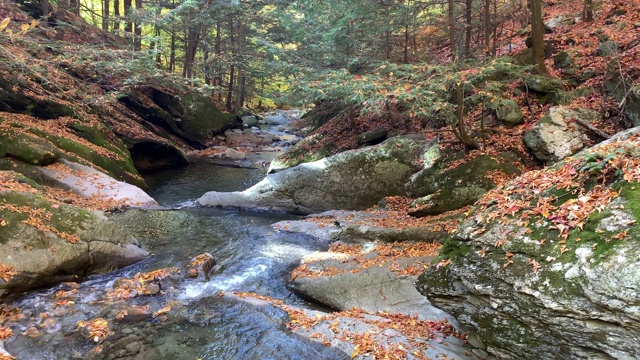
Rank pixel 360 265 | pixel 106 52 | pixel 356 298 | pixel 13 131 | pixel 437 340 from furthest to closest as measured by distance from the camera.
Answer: pixel 13 131, pixel 106 52, pixel 360 265, pixel 356 298, pixel 437 340

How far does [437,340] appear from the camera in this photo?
5.29 meters

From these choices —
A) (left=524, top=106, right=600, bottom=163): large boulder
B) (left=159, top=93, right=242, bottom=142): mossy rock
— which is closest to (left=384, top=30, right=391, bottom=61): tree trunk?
(left=524, top=106, right=600, bottom=163): large boulder

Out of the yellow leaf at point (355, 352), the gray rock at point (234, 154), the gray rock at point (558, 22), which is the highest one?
the gray rock at point (558, 22)

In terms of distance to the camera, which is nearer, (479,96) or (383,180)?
(479,96)

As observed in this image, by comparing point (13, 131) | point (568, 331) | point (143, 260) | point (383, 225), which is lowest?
point (143, 260)

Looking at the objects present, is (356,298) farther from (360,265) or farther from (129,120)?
(129,120)

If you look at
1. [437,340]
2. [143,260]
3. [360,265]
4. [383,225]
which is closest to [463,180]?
[383,225]

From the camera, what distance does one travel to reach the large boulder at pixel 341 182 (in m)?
12.5

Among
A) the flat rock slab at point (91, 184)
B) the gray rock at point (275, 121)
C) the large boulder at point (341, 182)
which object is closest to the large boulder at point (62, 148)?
the flat rock slab at point (91, 184)

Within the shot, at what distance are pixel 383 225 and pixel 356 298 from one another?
3232mm

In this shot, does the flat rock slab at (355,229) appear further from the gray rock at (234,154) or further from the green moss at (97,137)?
the gray rock at (234,154)

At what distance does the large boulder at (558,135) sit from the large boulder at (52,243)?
32.4ft

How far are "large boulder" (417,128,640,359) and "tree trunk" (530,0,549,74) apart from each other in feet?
25.2

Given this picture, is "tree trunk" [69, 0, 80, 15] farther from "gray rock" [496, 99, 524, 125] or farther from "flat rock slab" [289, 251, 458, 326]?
"gray rock" [496, 99, 524, 125]
